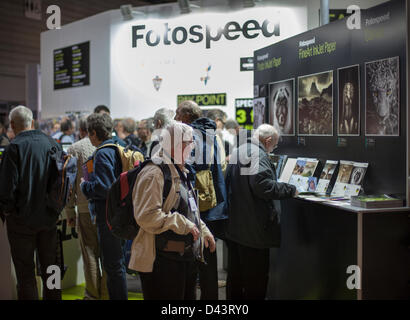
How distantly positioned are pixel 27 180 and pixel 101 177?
51 centimetres

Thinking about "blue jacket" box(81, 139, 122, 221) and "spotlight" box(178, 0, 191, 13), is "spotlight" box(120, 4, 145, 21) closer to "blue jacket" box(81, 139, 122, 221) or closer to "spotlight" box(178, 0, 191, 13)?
"spotlight" box(178, 0, 191, 13)

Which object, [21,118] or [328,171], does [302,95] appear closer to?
[328,171]

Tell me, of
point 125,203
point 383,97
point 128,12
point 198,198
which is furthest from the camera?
point 128,12

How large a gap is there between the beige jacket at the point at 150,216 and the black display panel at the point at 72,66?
7.83m

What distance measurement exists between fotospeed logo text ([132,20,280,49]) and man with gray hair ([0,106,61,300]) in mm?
5032

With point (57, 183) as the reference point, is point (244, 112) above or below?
above

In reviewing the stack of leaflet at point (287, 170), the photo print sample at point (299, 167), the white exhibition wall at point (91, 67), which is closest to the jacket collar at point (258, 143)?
the photo print sample at point (299, 167)

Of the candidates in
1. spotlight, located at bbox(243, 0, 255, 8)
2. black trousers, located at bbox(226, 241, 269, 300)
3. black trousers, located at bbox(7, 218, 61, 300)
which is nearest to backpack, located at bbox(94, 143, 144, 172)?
black trousers, located at bbox(7, 218, 61, 300)

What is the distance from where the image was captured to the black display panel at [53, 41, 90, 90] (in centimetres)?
976

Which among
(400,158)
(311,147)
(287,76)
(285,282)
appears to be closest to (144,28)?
(287,76)

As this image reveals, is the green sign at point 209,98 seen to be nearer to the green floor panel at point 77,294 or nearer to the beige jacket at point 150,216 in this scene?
the green floor panel at point 77,294

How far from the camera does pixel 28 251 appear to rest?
11.1 ft

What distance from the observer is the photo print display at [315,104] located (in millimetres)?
3955

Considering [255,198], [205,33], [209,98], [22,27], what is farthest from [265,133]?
[22,27]
